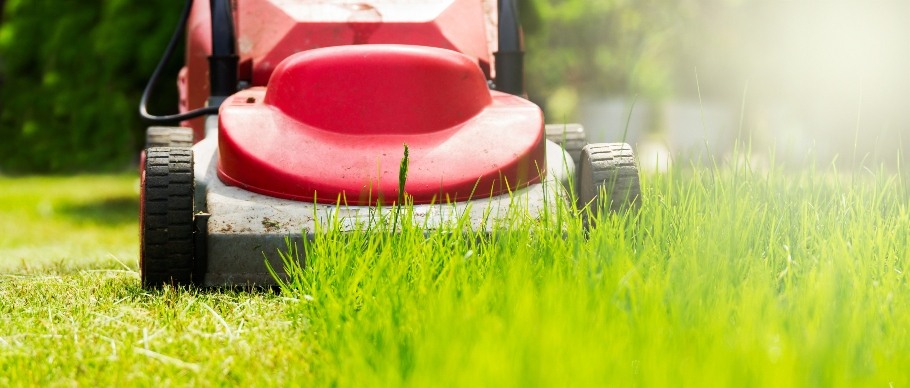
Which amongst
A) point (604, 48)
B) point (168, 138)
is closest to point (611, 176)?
point (168, 138)

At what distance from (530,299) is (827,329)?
1.52 feet

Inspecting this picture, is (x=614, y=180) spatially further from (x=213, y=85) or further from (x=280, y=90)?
(x=213, y=85)

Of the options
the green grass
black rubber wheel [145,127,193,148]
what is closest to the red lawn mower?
the green grass

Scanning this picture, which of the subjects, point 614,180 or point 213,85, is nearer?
point 614,180

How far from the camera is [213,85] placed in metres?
3.92

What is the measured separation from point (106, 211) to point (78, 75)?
1285 millimetres

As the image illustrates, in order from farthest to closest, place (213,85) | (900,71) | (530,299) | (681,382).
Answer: (900,71), (213,85), (530,299), (681,382)

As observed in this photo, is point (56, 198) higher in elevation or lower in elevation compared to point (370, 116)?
lower

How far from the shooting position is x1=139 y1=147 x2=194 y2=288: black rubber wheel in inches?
123

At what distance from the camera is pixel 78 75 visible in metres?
9.82

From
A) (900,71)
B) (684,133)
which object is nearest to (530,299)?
(900,71)

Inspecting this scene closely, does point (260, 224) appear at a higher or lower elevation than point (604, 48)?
higher

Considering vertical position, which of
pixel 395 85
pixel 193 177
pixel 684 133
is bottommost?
pixel 684 133

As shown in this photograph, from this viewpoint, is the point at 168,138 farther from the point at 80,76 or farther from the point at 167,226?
the point at 80,76
